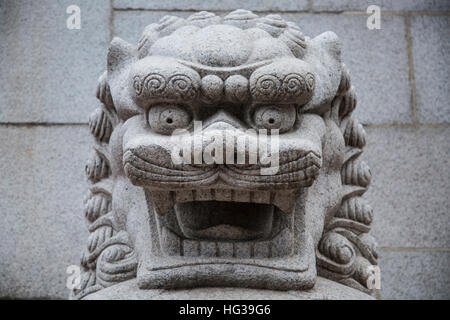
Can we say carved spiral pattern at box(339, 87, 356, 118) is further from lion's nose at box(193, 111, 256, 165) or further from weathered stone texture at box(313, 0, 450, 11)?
weathered stone texture at box(313, 0, 450, 11)

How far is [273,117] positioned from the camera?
1.83 meters

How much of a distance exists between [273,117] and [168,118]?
278mm

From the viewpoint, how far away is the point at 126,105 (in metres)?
1.96

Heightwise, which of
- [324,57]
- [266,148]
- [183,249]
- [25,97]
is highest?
[25,97]

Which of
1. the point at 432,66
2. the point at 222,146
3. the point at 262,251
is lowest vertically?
the point at 262,251

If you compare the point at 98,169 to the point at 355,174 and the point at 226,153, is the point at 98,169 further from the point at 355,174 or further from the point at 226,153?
the point at 355,174

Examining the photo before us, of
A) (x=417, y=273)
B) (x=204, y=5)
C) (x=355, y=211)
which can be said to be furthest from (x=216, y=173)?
(x=204, y=5)

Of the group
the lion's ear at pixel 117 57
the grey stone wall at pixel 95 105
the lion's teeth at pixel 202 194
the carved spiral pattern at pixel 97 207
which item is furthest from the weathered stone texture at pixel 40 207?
the lion's teeth at pixel 202 194

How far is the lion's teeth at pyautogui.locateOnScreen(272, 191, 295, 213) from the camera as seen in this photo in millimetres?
1802

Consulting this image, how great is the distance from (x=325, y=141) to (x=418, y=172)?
4.77 feet

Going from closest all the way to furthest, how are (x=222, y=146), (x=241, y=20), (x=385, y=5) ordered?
(x=222, y=146)
(x=241, y=20)
(x=385, y=5)

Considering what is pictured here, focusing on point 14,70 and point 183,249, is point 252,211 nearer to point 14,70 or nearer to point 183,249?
point 183,249

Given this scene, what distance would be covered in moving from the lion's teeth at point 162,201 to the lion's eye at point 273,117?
0.30 metres
